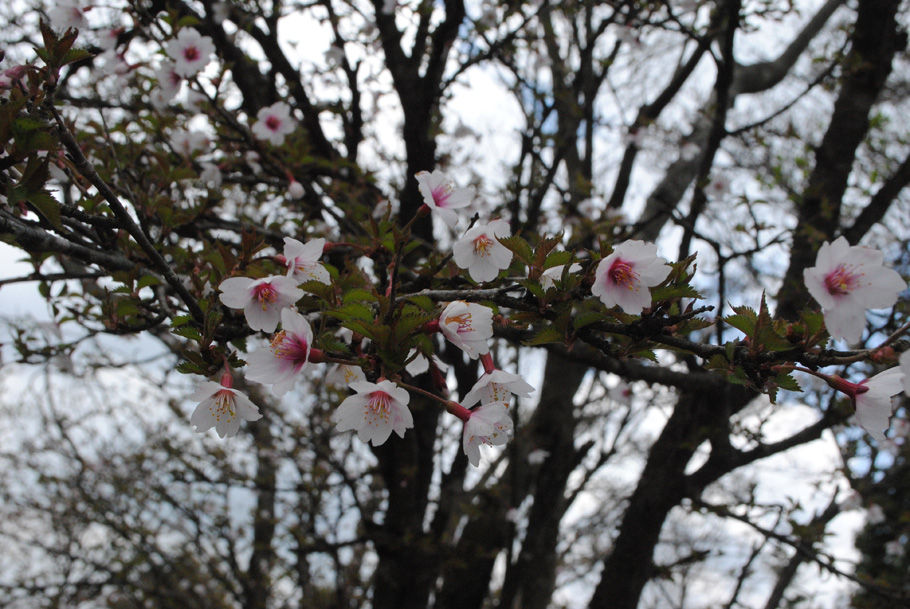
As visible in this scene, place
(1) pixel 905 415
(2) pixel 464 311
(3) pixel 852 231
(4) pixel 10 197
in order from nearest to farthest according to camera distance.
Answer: (4) pixel 10 197
(2) pixel 464 311
(3) pixel 852 231
(1) pixel 905 415

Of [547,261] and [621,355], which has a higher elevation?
[547,261]

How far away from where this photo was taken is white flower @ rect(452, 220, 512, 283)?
3.72ft

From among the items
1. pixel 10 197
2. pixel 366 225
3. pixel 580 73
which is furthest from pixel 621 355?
pixel 580 73

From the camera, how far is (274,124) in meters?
2.48

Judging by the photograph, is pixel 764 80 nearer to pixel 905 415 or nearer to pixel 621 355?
pixel 905 415

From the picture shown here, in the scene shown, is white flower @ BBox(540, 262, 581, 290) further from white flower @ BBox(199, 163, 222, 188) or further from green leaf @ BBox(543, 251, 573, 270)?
white flower @ BBox(199, 163, 222, 188)

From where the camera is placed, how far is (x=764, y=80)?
475cm

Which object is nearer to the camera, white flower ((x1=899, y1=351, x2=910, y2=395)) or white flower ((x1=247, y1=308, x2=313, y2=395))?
white flower ((x1=899, y1=351, x2=910, y2=395))

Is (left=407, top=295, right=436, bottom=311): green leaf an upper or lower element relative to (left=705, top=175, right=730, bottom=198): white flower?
lower

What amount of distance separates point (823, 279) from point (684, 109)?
608 centimetres

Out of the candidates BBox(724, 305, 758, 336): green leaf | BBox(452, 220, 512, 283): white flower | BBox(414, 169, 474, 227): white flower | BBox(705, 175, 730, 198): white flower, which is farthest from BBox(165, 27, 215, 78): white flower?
BBox(705, 175, 730, 198): white flower

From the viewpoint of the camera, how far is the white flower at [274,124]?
2.43 m

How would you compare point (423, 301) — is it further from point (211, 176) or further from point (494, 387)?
point (211, 176)

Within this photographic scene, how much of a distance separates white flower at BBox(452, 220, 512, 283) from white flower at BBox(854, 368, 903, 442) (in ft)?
2.15
